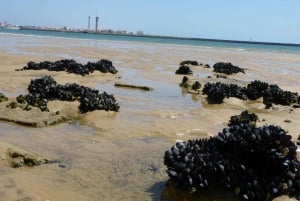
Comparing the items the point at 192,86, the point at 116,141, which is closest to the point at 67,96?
the point at 116,141

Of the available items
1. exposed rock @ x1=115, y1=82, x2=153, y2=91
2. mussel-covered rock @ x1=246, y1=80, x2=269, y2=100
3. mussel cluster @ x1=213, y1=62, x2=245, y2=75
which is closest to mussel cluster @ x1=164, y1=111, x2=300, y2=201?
mussel-covered rock @ x1=246, y1=80, x2=269, y2=100

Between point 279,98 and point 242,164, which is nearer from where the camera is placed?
point 242,164

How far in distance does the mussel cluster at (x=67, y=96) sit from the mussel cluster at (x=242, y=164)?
10.9ft

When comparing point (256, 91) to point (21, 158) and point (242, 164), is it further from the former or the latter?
point (21, 158)

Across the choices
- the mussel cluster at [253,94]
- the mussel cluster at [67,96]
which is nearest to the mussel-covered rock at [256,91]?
the mussel cluster at [253,94]

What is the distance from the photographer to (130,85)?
11297mm

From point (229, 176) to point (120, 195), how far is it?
105cm

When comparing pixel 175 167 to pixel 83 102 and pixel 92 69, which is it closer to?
pixel 83 102

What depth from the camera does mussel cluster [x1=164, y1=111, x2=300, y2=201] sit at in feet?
12.6

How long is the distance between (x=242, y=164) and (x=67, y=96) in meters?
5.02

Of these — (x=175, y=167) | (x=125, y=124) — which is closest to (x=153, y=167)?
(x=175, y=167)

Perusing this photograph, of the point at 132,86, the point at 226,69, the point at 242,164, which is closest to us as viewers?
the point at 242,164

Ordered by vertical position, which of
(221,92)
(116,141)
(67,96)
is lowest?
(116,141)

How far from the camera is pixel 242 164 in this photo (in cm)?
415
